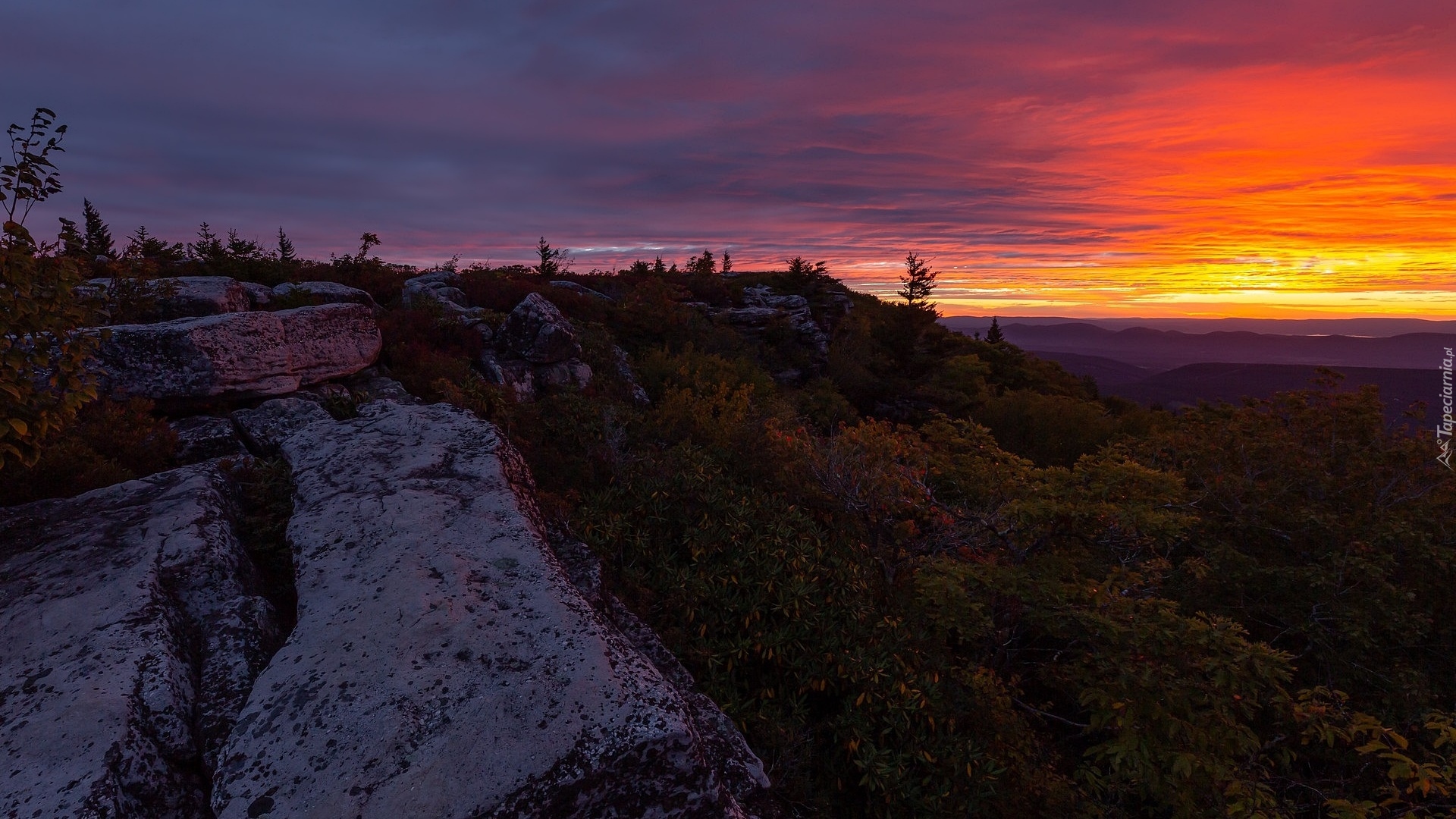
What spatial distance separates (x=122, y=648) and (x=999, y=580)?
10.6 meters

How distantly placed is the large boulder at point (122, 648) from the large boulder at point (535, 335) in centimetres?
911

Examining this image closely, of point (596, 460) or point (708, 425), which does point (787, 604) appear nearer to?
point (596, 460)

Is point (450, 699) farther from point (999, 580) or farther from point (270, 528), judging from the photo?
point (999, 580)

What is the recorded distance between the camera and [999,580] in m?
9.60

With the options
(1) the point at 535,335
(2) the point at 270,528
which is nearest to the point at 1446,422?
(1) the point at 535,335

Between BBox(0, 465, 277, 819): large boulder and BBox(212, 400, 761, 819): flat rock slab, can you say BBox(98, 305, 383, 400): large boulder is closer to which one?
BBox(0, 465, 277, 819): large boulder

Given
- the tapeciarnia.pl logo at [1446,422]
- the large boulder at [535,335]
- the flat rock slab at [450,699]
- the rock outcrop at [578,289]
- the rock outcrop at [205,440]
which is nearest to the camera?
the flat rock slab at [450,699]

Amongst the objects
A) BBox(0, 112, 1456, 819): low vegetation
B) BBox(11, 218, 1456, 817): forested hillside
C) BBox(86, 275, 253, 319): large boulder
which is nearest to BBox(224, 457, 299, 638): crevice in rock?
BBox(0, 112, 1456, 819): low vegetation

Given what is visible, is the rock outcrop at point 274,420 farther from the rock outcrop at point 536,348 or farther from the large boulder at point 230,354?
the rock outcrop at point 536,348

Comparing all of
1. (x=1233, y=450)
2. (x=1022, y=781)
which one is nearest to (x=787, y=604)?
(x=1022, y=781)

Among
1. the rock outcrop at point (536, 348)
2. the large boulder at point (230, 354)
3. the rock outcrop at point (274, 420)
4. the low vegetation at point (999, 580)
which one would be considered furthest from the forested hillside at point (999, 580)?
the rock outcrop at point (274, 420)

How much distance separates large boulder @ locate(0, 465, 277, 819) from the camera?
338cm

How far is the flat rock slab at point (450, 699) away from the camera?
3295 millimetres

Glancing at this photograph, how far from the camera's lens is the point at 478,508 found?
18.8ft
